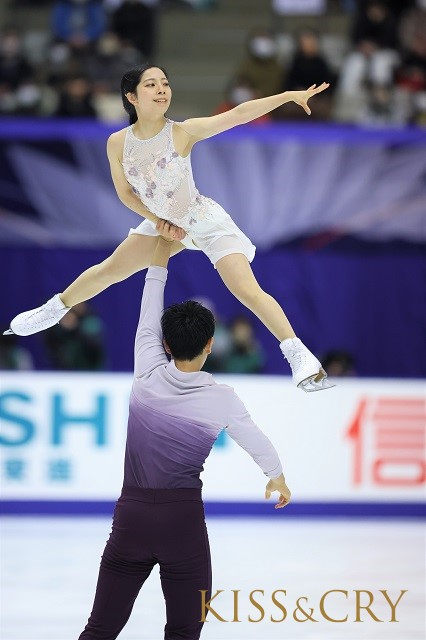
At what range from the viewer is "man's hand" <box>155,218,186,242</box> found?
4609mm

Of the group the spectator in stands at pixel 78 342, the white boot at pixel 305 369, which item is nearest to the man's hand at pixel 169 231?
the white boot at pixel 305 369

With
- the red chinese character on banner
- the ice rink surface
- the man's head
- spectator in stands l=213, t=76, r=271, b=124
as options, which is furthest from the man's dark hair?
spectator in stands l=213, t=76, r=271, b=124

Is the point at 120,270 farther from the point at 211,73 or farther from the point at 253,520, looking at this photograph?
the point at 211,73

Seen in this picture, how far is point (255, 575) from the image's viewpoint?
6797 mm

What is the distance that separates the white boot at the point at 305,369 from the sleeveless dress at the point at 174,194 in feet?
1.45

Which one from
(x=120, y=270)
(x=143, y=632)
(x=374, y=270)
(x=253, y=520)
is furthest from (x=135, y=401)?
(x=374, y=270)

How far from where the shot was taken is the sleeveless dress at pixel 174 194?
466 cm

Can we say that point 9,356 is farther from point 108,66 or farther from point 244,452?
point 108,66

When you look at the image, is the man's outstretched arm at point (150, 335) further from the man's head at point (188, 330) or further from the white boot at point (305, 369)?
the white boot at point (305, 369)

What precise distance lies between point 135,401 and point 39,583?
2.82 m

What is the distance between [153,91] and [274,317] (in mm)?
977

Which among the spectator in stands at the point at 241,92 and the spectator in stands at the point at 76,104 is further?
the spectator in stands at the point at 241,92

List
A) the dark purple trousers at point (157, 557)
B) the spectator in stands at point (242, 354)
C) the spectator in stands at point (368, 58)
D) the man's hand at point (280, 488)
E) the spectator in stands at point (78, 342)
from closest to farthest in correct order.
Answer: the dark purple trousers at point (157, 557)
the man's hand at point (280, 488)
the spectator in stands at point (242, 354)
the spectator in stands at point (78, 342)
the spectator in stands at point (368, 58)

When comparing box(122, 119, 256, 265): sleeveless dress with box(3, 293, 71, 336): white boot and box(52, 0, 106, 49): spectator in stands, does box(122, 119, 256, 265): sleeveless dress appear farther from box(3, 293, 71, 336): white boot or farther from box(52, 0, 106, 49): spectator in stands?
box(52, 0, 106, 49): spectator in stands
